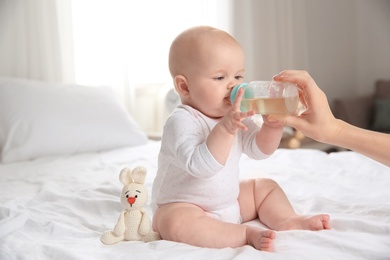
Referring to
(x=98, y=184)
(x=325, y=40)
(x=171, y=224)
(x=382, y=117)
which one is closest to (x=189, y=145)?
(x=171, y=224)

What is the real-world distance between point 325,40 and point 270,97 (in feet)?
11.0

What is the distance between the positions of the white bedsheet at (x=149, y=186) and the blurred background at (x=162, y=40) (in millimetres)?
793

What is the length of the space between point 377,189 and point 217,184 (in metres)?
0.55

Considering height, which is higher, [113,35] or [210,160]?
[113,35]

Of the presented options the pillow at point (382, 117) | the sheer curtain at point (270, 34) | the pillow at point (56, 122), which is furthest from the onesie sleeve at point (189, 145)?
the pillow at point (382, 117)

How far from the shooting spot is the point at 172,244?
38.4 inches

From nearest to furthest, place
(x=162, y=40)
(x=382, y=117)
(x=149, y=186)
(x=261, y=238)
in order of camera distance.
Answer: (x=261, y=238)
(x=149, y=186)
(x=162, y=40)
(x=382, y=117)

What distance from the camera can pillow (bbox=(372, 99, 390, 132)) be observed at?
374cm

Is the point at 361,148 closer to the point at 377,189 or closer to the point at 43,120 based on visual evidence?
the point at 377,189

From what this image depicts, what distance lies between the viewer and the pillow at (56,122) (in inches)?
85.6

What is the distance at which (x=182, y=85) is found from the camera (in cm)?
119

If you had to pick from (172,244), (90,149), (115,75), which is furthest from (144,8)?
(172,244)

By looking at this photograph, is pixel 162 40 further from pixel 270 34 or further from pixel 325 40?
pixel 325 40

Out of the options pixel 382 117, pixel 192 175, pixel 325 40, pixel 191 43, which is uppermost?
pixel 191 43
